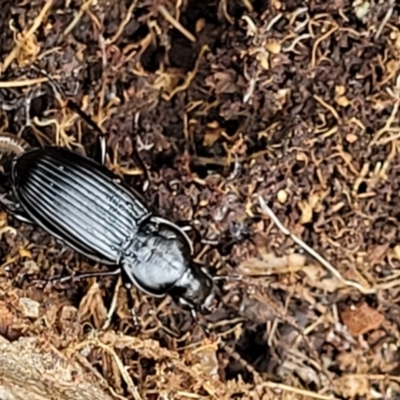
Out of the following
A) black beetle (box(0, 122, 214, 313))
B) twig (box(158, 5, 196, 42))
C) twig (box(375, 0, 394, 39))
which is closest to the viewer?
black beetle (box(0, 122, 214, 313))

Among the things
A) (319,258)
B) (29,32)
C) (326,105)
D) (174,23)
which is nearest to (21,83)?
(29,32)

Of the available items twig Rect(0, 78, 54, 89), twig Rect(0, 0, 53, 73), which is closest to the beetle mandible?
twig Rect(0, 78, 54, 89)

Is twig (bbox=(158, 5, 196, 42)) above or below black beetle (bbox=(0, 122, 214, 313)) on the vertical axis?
above

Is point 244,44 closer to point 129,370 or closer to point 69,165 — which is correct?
point 69,165

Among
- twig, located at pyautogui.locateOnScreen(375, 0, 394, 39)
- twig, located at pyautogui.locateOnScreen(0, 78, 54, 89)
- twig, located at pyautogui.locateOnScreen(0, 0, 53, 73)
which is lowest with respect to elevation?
twig, located at pyautogui.locateOnScreen(0, 78, 54, 89)

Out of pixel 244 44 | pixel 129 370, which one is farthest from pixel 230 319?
pixel 244 44

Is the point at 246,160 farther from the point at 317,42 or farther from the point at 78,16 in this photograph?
the point at 78,16

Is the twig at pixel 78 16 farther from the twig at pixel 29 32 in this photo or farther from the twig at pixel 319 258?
the twig at pixel 319 258

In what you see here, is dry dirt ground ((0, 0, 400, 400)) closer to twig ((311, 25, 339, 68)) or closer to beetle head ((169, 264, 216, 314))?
twig ((311, 25, 339, 68))
